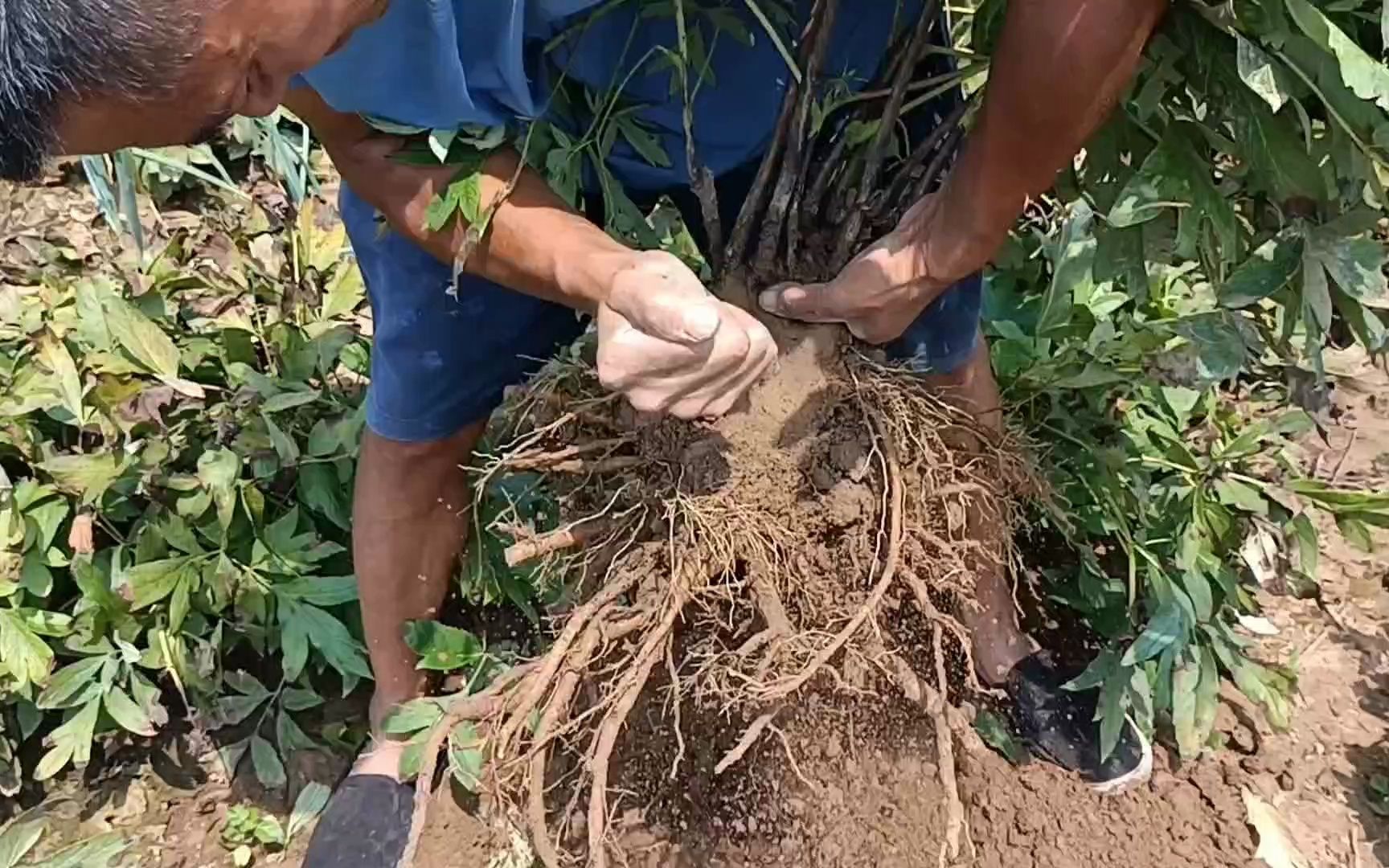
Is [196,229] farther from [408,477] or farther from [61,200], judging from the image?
[408,477]

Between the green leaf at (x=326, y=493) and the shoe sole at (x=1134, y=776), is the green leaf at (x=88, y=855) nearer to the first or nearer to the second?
the green leaf at (x=326, y=493)

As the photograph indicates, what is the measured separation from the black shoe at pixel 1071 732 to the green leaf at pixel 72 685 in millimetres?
1199

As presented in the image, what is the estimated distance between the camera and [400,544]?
1743mm

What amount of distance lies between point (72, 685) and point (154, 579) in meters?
0.17

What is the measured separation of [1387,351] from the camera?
1.41 metres

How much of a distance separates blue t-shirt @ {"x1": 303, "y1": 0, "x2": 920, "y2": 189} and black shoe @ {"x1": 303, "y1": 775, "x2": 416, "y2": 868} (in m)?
0.86

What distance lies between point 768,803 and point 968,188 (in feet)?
2.37

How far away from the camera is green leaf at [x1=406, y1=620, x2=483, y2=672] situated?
1655 millimetres

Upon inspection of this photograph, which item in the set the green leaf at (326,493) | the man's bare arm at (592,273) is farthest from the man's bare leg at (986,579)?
the green leaf at (326,493)

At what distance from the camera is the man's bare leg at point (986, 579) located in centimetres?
157

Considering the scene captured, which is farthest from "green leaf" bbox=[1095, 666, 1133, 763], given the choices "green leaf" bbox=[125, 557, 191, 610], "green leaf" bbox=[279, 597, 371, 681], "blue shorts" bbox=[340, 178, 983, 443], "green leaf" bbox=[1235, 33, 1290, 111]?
"green leaf" bbox=[125, 557, 191, 610]

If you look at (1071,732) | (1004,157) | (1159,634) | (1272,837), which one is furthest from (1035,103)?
(1272,837)

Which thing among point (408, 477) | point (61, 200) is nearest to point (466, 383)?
point (408, 477)

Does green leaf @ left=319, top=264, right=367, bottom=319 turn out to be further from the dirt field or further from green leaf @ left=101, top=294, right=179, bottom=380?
the dirt field
